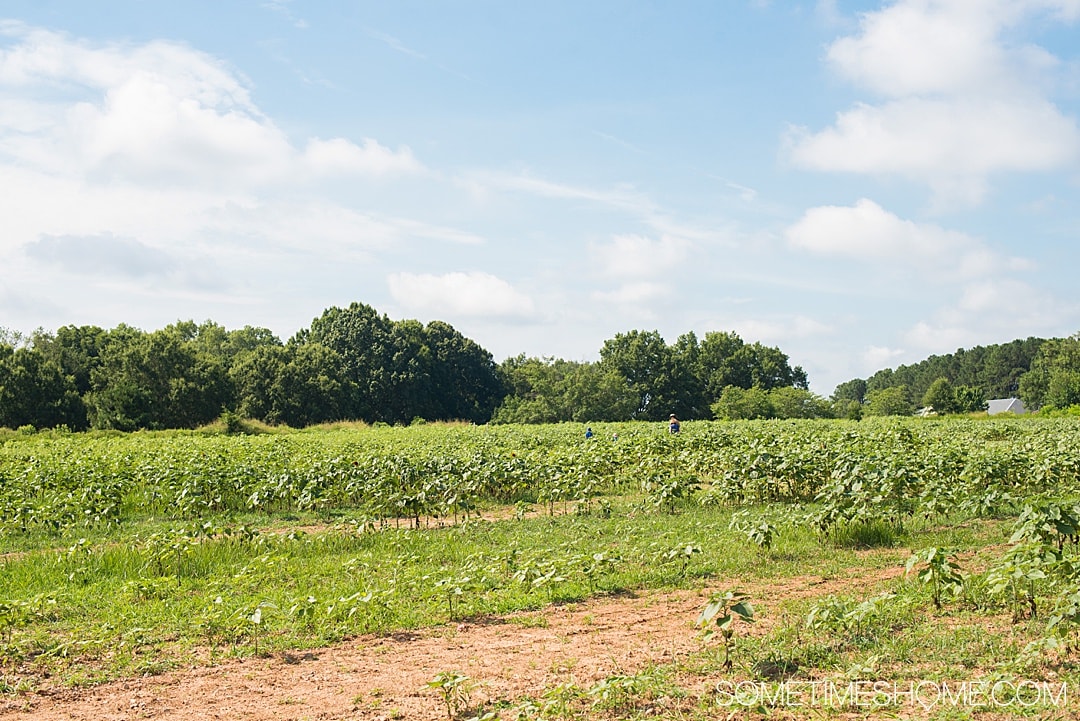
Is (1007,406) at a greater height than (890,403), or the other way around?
(1007,406)

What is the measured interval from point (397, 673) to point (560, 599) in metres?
2.43

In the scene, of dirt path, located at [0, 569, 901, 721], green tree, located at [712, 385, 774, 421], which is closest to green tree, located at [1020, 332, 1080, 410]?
green tree, located at [712, 385, 774, 421]

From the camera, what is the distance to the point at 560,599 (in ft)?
25.7

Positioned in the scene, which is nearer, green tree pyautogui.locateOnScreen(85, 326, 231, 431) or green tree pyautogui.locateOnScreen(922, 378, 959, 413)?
green tree pyautogui.locateOnScreen(85, 326, 231, 431)

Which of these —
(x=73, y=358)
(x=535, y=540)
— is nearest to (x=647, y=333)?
(x=73, y=358)

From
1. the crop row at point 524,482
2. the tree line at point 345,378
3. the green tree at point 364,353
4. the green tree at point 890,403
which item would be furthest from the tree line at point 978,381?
the crop row at point 524,482

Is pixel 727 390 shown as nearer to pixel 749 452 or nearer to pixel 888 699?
pixel 749 452

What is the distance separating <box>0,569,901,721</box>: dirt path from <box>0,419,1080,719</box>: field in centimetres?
3

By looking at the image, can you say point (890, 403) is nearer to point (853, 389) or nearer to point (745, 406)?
point (745, 406)

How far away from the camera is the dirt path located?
5133mm

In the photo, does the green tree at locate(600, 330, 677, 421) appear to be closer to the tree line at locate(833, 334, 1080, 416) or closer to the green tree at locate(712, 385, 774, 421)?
the green tree at locate(712, 385, 774, 421)

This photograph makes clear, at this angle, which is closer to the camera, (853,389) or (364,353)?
(364,353)

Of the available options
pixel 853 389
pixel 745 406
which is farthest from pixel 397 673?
pixel 853 389

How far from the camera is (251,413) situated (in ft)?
200
